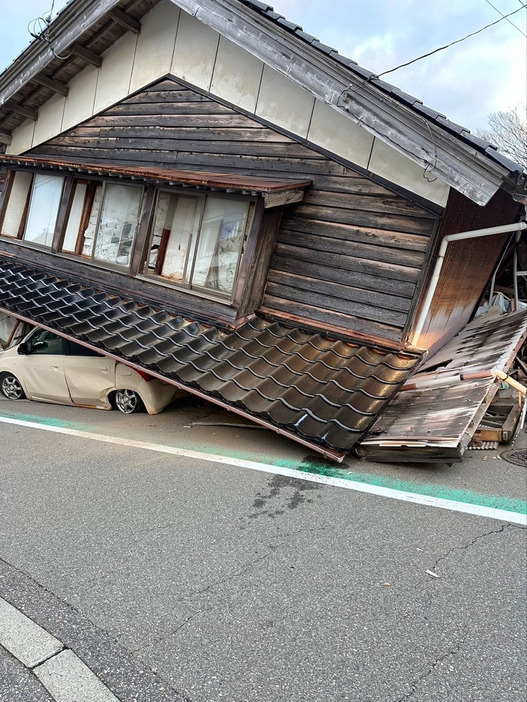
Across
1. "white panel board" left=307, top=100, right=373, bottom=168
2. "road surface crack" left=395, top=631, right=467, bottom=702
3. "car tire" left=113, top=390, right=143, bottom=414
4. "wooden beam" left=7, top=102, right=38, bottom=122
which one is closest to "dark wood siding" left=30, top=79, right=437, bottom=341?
"white panel board" left=307, top=100, right=373, bottom=168

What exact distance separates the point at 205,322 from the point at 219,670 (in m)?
5.17

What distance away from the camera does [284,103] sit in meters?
7.36

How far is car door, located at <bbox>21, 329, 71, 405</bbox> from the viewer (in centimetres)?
827

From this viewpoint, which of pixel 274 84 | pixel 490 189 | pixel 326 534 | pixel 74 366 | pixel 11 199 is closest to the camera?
pixel 326 534

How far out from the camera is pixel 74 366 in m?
8.05

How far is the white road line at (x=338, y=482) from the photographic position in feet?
14.9

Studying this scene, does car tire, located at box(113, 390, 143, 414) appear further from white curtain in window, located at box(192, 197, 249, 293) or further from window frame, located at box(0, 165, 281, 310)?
white curtain in window, located at box(192, 197, 249, 293)

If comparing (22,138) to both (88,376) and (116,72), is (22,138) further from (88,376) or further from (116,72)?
(88,376)

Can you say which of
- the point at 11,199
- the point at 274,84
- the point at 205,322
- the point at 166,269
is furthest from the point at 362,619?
the point at 11,199

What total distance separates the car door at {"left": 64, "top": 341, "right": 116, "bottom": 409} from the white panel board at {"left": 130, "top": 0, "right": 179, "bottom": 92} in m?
4.95

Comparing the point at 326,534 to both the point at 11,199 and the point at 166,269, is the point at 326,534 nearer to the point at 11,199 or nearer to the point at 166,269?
the point at 166,269

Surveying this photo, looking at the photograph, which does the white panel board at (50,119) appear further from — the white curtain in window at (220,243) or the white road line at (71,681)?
the white road line at (71,681)

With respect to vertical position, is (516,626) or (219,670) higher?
(516,626)

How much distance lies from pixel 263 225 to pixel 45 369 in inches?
175
